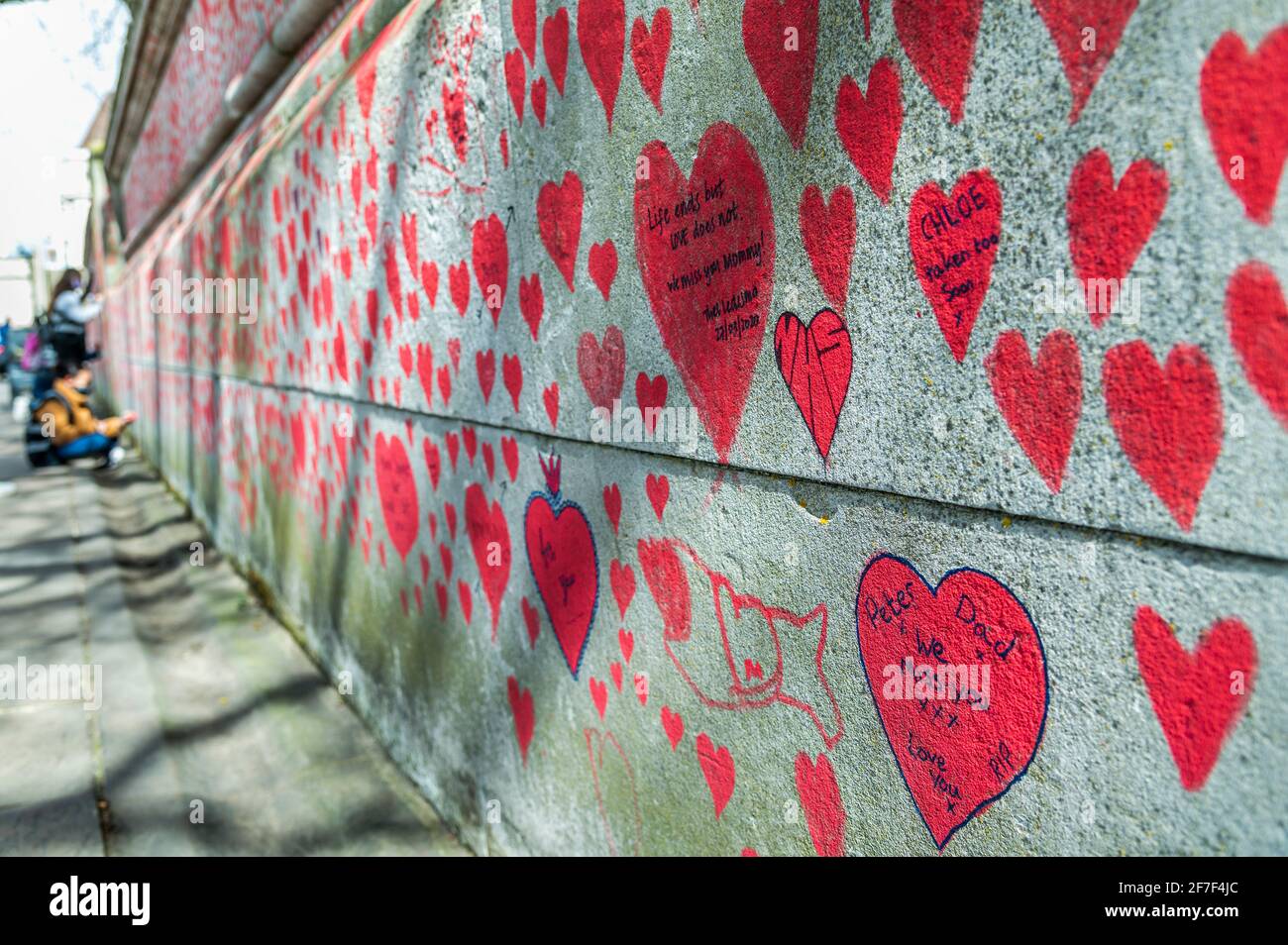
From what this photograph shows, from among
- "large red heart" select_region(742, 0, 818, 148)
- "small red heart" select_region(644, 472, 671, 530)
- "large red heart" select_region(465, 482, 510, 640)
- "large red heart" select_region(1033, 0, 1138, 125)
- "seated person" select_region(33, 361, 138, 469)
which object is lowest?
"seated person" select_region(33, 361, 138, 469)

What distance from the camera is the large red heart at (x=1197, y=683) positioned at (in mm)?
956

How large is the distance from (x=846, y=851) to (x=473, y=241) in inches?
67.5

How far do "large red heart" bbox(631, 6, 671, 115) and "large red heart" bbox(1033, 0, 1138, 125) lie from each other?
0.79 m

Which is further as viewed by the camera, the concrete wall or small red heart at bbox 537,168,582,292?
small red heart at bbox 537,168,582,292

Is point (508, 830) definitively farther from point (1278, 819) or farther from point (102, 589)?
point (102, 589)

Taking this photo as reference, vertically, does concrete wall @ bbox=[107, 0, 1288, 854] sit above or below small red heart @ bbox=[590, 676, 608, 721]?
above

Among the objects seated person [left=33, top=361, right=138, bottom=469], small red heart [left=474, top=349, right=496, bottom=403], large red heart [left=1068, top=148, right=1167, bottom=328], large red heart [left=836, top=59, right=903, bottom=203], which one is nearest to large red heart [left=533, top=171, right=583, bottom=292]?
small red heart [left=474, top=349, right=496, bottom=403]

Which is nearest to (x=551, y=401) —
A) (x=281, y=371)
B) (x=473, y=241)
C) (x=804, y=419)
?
(x=473, y=241)

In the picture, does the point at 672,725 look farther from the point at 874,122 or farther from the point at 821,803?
the point at 874,122

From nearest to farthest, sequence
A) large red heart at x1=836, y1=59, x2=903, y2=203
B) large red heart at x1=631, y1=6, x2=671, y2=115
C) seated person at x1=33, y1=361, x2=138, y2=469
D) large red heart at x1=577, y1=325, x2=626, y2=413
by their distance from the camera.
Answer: large red heart at x1=836, y1=59, x2=903, y2=203, large red heart at x1=631, y1=6, x2=671, y2=115, large red heart at x1=577, y1=325, x2=626, y2=413, seated person at x1=33, y1=361, x2=138, y2=469

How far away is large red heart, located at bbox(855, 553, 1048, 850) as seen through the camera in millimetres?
1189

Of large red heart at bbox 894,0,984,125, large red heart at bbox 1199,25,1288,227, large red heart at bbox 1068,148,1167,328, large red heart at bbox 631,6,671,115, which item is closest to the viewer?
large red heart at bbox 1199,25,1288,227

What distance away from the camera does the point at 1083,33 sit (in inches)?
40.5

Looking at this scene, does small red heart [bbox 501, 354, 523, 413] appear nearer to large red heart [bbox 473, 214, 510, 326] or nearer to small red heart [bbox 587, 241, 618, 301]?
large red heart [bbox 473, 214, 510, 326]
